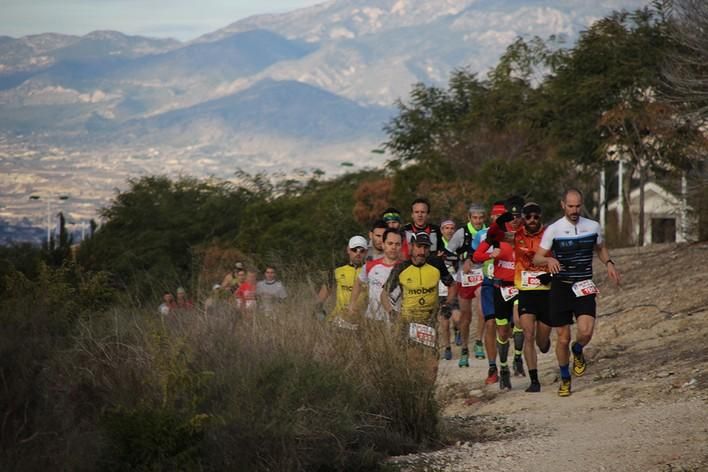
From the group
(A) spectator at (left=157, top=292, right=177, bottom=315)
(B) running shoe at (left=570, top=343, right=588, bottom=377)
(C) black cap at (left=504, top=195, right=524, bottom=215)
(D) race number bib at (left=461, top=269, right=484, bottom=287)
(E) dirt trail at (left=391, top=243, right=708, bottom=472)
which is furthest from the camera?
(D) race number bib at (left=461, top=269, right=484, bottom=287)

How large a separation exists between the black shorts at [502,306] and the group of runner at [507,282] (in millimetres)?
10

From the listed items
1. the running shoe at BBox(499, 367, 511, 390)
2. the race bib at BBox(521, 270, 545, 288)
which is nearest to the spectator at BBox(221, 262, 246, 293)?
the running shoe at BBox(499, 367, 511, 390)

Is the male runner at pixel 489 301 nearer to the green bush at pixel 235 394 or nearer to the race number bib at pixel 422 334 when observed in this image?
the race number bib at pixel 422 334

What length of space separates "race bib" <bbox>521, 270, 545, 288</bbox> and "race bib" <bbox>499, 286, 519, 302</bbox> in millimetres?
966

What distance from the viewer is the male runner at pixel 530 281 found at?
13.6 meters

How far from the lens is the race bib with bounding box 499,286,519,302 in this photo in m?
14.7

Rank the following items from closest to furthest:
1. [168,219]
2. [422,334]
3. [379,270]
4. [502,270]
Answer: [422,334] < [379,270] < [502,270] < [168,219]

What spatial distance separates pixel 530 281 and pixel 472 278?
2.95 meters

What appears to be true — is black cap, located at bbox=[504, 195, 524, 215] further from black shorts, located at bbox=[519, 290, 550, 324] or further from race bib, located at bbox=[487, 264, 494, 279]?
black shorts, located at bbox=[519, 290, 550, 324]

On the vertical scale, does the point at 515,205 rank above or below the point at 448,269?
above

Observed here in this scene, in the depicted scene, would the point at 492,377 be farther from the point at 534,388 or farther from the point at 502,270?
the point at 502,270

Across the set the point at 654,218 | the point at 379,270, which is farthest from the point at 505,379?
the point at 654,218

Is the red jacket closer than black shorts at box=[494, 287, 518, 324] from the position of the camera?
Yes

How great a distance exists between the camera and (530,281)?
1366 centimetres
